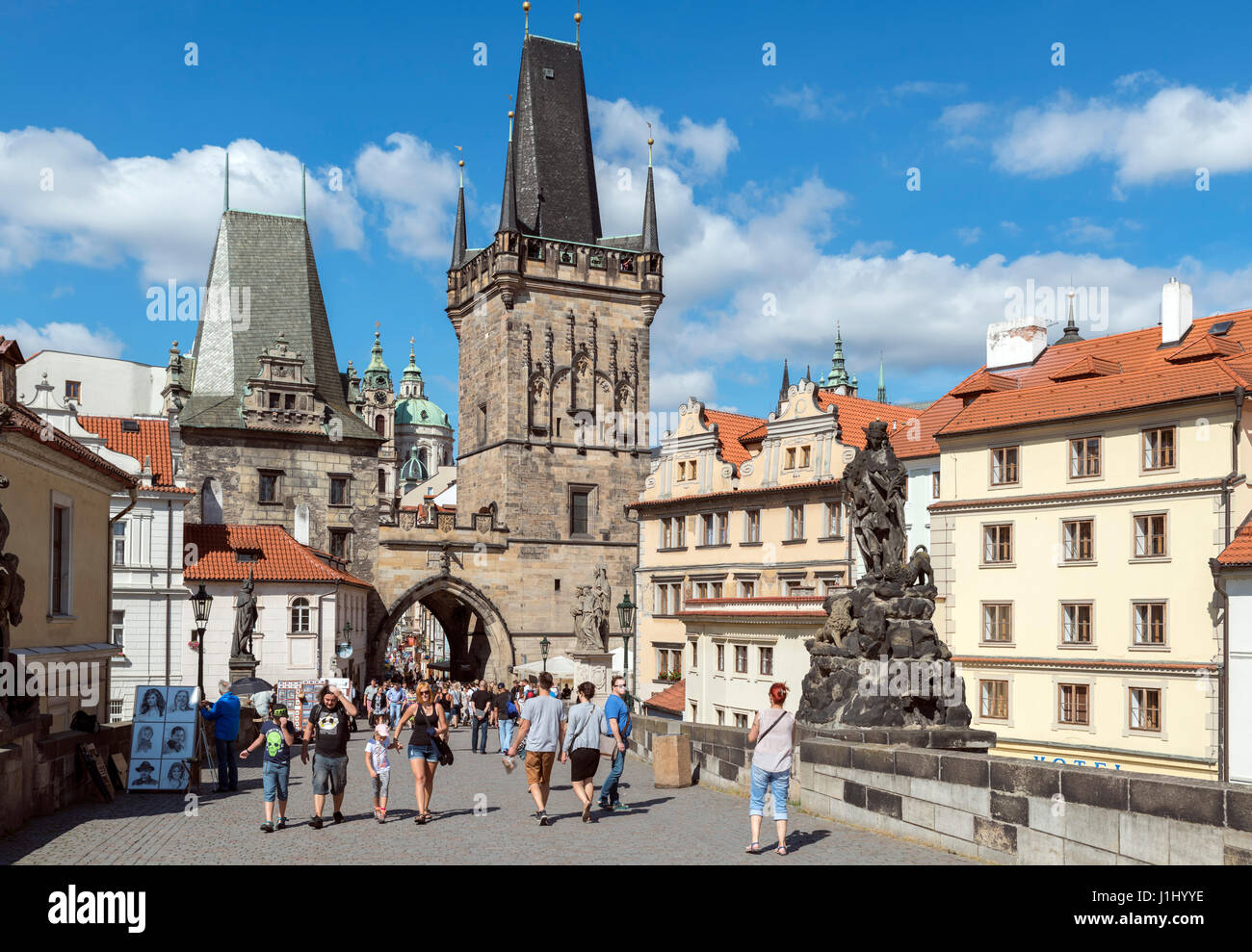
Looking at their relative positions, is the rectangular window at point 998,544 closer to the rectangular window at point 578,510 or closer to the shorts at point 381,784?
the shorts at point 381,784

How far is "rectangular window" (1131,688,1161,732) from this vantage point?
27656 mm

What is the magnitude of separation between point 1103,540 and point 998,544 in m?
3.03

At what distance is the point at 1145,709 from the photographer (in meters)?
27.9

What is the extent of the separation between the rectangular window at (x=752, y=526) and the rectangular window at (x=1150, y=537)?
564 inches

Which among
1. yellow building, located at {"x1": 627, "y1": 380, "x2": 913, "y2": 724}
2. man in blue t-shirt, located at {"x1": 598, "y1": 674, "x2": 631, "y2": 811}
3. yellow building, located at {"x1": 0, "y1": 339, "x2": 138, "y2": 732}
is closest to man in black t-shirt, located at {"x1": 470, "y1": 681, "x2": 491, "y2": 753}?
Answer: yellow building, located at {"x1": 0, "y1": 339, "x2": 138, "y2": 732}

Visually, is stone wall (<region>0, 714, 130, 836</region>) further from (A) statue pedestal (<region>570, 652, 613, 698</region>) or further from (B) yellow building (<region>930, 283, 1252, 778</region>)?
(A) statue pedestal (<region>570, 652, 613, 698</region>)

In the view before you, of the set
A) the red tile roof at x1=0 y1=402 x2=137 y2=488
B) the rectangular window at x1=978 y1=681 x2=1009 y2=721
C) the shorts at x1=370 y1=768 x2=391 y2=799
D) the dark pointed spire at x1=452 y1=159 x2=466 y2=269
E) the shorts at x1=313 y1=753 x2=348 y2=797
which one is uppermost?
the dark pointed spire at x1=452 y1=159 x2=466 y2=269

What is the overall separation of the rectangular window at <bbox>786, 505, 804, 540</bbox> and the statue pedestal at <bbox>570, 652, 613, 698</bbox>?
34.7 ft

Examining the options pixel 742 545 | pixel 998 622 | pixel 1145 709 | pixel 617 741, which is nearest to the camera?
pixel 617 741

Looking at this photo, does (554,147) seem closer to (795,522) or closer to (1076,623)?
(795,522)

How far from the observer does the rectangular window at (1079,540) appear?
30.0 meters

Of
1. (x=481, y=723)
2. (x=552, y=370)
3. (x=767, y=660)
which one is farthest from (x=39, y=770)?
(x=552, y=370)

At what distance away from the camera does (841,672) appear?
13.0 m

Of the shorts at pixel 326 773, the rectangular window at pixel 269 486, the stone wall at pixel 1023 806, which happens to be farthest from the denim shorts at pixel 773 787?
the rectangular window at pixel 269 486
